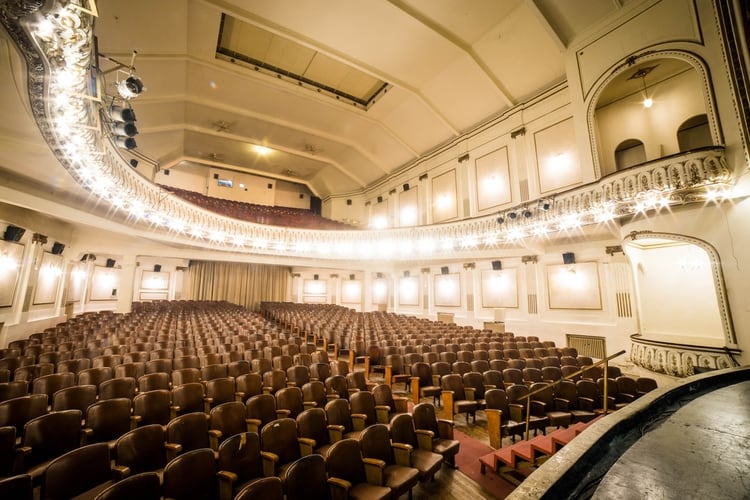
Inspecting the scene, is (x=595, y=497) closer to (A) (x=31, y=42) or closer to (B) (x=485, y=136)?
(A) (x=31, y=42)

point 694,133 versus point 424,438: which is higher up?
point 694,133

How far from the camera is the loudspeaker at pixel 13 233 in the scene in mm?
5621

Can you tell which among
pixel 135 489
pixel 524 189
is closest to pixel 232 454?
pixel 135 489

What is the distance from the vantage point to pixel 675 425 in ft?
7.59

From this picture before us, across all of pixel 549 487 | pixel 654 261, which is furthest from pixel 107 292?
pixel 654 261

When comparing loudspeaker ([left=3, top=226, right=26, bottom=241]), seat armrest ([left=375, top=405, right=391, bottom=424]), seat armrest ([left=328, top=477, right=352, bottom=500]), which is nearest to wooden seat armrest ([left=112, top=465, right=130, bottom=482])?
seat armrest ([left=328, top=477, right=352, bottom=500])

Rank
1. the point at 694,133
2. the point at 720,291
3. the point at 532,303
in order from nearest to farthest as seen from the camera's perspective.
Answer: the point at 720,291 → the point at 694,133 → the point at 532,303

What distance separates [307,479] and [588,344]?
7.99m

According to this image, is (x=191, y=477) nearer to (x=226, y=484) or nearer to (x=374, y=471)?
(x=226, y=484)

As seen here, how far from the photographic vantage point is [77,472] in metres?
1.86

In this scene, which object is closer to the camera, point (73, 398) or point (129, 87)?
point (73, 398)

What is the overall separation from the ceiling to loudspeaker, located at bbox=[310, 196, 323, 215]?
499 centimetres

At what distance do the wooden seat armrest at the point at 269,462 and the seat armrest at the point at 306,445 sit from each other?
0.27m

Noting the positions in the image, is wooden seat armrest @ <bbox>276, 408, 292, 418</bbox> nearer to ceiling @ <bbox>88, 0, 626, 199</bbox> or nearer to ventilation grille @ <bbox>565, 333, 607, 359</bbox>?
ceiling @ <bbox>88, 0, 626, 199</bbox>
